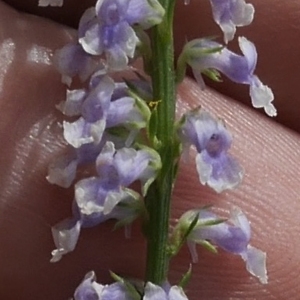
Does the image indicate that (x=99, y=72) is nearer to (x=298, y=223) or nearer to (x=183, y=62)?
(x=183, y=62)

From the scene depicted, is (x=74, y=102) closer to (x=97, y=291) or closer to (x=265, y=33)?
(x=97, y=291)

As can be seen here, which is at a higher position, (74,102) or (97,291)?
(74,102)

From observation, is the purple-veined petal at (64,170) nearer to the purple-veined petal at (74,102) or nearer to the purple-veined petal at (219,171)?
the purple-veined petal at (74,102)

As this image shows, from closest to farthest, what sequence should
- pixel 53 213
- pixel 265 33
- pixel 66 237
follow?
pixel 66 237
pixel 53 213
pixel 265 33

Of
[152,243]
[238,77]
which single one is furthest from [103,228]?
[238,77]

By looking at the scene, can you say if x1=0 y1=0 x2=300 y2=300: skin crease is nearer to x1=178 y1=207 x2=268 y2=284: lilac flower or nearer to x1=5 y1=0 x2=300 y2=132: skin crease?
x1=5 y1=0 x2=300 y2=132: skin crease

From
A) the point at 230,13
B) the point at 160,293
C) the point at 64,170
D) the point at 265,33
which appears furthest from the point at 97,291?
the point at 265,33

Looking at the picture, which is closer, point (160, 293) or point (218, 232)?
point (160, 293)

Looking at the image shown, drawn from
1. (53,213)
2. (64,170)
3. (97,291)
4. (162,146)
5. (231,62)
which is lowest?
(53,213)
